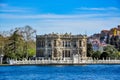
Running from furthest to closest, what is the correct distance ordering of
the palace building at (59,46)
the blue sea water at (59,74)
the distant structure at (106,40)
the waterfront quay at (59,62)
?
1. the distant structure at (106,40)
2. the palace building at (59,46)
3. the waterfront quay at (59,62)
4. the blue sea water at (59,74)

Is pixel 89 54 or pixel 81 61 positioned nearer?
pixel 81 61

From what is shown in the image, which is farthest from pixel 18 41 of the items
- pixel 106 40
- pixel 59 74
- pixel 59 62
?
pixel 106 40

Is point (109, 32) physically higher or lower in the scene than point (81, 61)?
higher

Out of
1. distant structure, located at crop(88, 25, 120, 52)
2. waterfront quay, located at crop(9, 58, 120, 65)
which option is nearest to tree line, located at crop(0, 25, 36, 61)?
waterfront quay, located at crop(9, 58, 120, 65)

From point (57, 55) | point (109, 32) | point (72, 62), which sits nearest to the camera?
point (72, 62)

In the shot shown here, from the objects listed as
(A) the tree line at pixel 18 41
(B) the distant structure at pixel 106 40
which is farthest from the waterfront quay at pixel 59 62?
(B) the distant structure at pixel 106 40

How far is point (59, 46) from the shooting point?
300 feet

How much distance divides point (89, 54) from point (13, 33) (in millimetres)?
15688

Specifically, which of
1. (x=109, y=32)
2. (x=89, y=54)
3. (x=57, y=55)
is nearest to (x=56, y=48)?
(x=57, y=55)

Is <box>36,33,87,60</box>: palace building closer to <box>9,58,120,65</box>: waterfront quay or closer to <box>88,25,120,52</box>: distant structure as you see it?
<box>9,58,120,65</box>: waterfront quay

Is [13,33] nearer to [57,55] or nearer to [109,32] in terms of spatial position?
[57,55]

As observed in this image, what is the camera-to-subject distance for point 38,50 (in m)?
91.8

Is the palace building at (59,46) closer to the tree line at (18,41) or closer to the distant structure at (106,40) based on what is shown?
the tree line at (18,41)

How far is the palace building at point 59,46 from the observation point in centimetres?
9056
